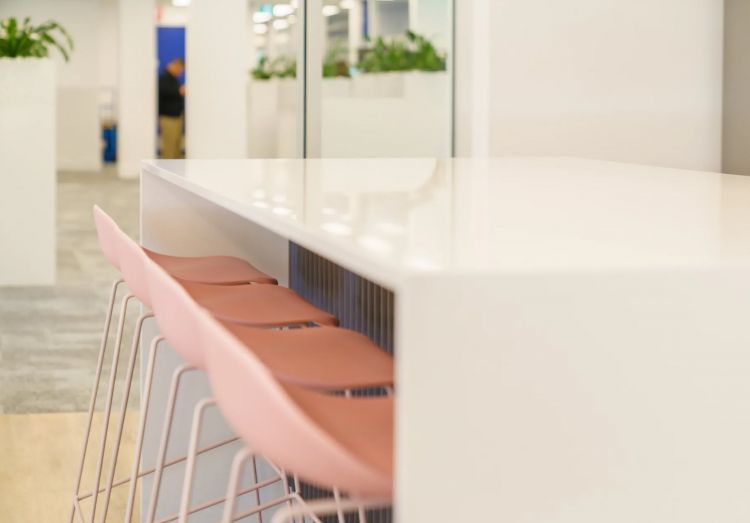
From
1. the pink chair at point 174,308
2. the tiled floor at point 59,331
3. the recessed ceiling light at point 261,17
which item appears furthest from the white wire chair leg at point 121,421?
the recessed ceiling light at point 261,17

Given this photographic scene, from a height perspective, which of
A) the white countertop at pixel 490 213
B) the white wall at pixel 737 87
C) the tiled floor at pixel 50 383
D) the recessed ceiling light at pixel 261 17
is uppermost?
the recessed ceiling light at pixel 261 17

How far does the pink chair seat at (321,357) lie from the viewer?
5.38 feet

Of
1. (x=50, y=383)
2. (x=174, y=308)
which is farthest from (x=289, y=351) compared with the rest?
(x=50, y=383)

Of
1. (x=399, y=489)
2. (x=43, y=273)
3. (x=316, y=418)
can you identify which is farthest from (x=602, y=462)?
(x=43, y=273)

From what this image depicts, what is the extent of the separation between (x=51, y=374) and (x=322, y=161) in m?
1.83

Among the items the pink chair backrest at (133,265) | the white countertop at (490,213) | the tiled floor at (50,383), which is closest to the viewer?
the white countertop at (490,213)

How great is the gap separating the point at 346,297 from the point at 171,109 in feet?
41.6

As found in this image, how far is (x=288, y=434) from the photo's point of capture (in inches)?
44.6

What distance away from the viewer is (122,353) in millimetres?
4969

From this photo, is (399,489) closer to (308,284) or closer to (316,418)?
(316,418)

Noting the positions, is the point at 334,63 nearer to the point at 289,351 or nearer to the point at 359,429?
the point at 289,351

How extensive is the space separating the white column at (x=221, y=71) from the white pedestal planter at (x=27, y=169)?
2.63 ft

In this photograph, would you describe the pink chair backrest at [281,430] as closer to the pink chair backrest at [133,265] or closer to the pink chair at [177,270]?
the pink chair backrest at [133,265]

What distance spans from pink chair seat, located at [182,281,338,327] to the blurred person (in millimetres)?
12733
